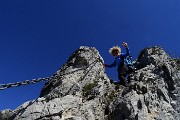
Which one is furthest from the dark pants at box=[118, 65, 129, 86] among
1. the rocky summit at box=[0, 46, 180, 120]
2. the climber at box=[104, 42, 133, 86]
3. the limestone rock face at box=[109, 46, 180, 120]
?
the limestone rock face at box=[109, 46, 180, 120]

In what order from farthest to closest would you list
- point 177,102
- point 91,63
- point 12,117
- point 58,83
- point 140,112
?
point 91,63, point 58,83, point 12,117, point 177,102, point 140,112

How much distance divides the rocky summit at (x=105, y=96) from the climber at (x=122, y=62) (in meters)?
0.70

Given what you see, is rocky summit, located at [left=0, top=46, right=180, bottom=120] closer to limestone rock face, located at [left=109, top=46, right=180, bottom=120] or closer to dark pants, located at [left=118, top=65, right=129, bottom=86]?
limestone rock face, located at [left=109, top=46, right=180, bottom=120]

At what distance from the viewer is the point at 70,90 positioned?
66.4ft

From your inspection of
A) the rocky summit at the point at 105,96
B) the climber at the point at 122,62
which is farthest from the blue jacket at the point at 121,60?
the rocky summit at the point at 105,96

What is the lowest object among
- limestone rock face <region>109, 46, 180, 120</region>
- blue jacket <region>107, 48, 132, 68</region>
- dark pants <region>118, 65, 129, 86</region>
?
limestone rock face <region>109, 46, 180, 120</region>

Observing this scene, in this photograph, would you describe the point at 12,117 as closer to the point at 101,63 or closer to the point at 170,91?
the point at 101,63

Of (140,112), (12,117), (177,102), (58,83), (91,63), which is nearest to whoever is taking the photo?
(140,112)

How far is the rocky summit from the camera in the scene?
56.4ft

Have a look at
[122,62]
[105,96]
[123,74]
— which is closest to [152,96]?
[105,96]

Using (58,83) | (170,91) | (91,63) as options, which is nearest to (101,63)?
(91,63)

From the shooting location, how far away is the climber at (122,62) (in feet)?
74.0

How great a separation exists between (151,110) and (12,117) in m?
8.57

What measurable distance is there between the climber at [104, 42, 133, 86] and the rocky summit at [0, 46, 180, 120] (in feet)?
2.28
